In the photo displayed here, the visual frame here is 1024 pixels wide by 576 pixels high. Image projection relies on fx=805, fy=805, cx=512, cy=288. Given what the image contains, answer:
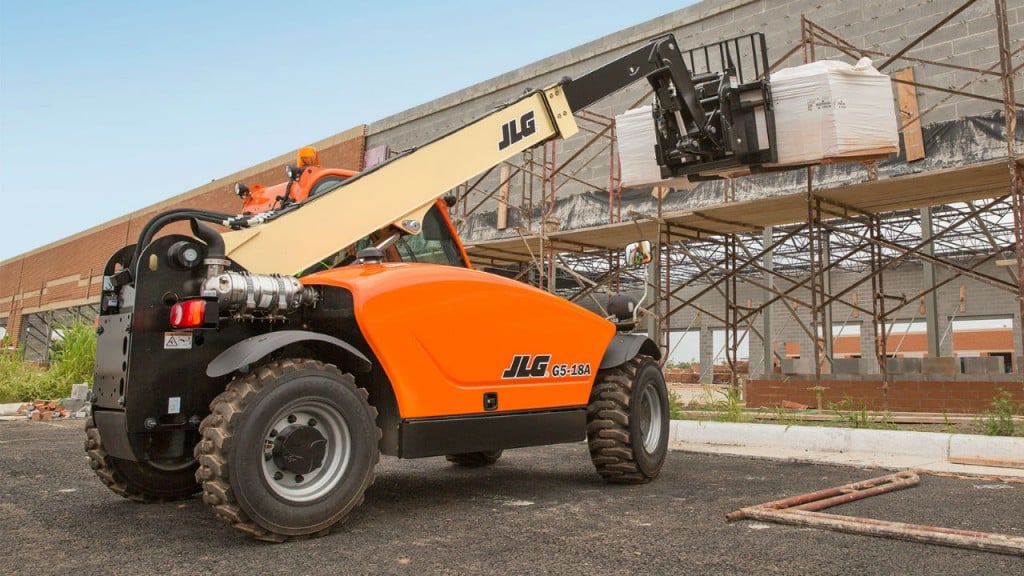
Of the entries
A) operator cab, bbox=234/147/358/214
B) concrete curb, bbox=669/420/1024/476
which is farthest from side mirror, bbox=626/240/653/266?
concrete curb, bbox=669/420/1024/476

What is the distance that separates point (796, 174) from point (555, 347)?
37.3ft

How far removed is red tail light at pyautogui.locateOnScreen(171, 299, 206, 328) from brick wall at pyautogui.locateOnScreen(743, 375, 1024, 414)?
8968mm

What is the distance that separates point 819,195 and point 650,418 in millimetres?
7233

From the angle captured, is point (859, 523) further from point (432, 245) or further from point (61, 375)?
point (61, 375)

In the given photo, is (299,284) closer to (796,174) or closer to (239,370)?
(239,370)

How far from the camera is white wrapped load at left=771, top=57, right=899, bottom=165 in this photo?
7.59 meters

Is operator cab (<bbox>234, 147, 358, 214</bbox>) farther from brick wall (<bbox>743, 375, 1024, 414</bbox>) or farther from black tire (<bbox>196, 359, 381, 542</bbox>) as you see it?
brick wall (<bbox>743, 375, 1024, 414</bbox>)

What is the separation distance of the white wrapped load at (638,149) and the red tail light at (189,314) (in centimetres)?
626

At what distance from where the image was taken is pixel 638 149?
9.65 m

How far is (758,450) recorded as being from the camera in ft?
28.2

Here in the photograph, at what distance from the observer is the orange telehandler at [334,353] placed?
13.3 ft

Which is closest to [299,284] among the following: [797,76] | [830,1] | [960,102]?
[797,76]

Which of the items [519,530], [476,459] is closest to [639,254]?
[519,530]

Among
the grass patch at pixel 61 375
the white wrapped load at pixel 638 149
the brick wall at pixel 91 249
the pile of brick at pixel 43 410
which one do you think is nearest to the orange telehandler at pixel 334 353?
the white wrapped load at pixel 638 149
